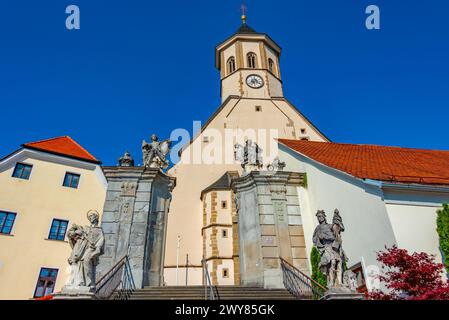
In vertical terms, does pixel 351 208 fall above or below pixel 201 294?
above

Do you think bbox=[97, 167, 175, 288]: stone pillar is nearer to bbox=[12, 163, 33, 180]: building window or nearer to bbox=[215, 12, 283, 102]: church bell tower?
bbox=[12, 163, 33, 180]: building window

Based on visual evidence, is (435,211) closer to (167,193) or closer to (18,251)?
(167,193)

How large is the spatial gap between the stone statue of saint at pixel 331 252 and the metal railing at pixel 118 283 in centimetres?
574

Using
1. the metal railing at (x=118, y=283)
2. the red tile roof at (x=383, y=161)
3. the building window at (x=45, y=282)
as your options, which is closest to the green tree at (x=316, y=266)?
the red tile roof at (x=383, y=161)

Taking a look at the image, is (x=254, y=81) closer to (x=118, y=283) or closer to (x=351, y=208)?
(x=351, y=208)

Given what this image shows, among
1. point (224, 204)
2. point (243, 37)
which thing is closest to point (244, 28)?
point (243, 37)

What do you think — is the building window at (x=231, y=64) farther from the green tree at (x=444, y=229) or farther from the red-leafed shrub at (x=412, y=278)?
the red-leafed shrub at (x=412, y=278)

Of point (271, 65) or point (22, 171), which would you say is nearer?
point (22, 171)

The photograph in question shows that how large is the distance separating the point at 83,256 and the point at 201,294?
4.03 m

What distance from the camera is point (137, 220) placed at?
12133 millimetres

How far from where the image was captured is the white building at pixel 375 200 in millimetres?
10164

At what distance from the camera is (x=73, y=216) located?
17938 mm

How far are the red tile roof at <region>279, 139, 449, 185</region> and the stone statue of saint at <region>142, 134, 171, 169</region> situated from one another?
643 centimetres
